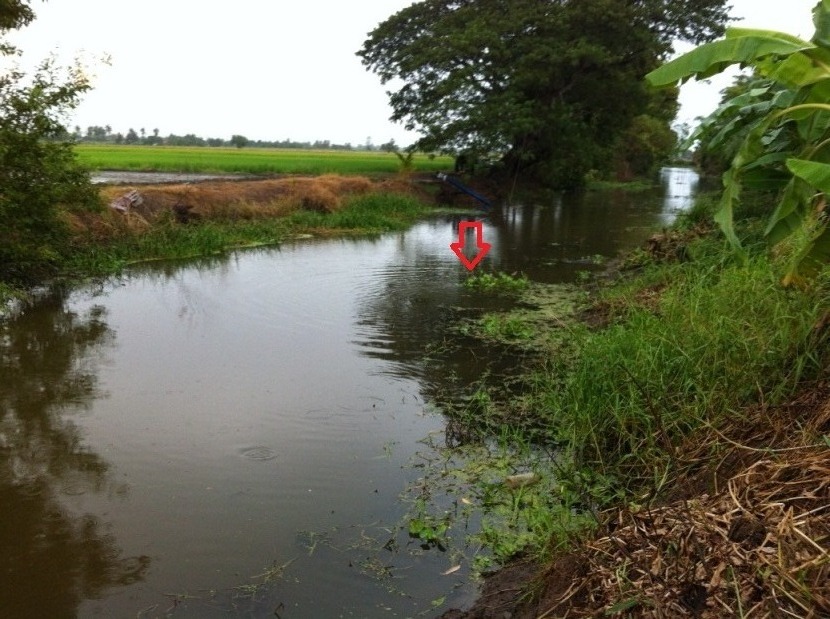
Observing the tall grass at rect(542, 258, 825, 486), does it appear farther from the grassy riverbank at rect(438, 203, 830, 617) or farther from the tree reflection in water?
the tree reflection in water

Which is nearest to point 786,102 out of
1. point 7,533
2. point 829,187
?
point 829,187

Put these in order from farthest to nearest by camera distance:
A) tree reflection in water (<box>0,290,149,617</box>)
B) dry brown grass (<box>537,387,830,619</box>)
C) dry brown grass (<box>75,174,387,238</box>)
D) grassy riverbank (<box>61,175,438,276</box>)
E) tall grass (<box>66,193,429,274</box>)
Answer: dry brown grass (<box>75,174,387,238</box>) < grassy riverbank (<box>61,175,438,276</box>) < tall grass (<box>66,193,429,274</box>) < tree reflection in water (<box>0,290,149,617</box>) < dry brown grass (<box>537,387,830,619</box>)

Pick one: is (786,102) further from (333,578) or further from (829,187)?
(333,578)

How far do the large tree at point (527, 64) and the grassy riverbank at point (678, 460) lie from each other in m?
18.1

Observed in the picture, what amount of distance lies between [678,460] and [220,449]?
3.03 metres

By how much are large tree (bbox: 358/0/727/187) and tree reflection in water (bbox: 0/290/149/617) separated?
1856 centimetres

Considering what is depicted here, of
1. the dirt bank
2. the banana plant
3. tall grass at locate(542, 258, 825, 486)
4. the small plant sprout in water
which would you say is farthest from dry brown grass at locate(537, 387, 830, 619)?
the small plant sprout in water

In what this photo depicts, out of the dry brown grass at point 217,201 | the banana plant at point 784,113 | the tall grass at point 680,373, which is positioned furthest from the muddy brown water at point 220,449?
the dry brown grass at point 217,201

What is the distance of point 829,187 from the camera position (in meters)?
2.70

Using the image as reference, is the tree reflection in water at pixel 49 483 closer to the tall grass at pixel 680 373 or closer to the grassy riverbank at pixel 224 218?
the tall grass at pixel 680 373

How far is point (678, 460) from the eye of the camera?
3445mm

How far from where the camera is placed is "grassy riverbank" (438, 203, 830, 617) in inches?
85.7

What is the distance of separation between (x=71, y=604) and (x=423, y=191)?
836 inches

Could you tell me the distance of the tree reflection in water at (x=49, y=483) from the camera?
3.21 meters
